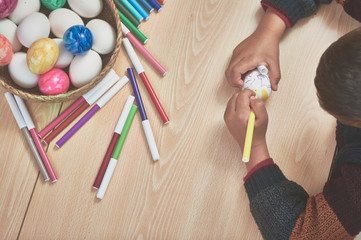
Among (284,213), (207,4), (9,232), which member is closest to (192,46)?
(207,4)

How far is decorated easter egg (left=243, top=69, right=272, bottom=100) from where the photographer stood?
0.61 m

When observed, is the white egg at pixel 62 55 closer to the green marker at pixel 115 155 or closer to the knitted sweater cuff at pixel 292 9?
the green marker at pixel 115 155

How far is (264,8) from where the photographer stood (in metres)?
0.70

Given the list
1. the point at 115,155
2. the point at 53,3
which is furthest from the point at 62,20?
the point at 115,155

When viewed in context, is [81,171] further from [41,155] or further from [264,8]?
[264,8]

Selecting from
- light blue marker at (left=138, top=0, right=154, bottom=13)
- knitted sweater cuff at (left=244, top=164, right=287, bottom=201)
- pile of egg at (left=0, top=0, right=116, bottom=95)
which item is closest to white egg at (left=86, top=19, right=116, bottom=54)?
pile of egg at (left=0, top=0, right=116, bottom=95)

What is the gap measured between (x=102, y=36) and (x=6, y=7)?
0.15m

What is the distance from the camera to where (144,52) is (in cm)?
68

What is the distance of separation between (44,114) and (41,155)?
0.08m

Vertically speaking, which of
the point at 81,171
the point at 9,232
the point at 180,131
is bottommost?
the point at 9,232

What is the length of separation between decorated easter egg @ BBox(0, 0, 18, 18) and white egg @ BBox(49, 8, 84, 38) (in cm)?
6

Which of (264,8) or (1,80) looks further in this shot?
(264,8)

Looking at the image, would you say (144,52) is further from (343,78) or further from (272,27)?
(343,78)

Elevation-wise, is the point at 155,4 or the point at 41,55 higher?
the point at 155,4
